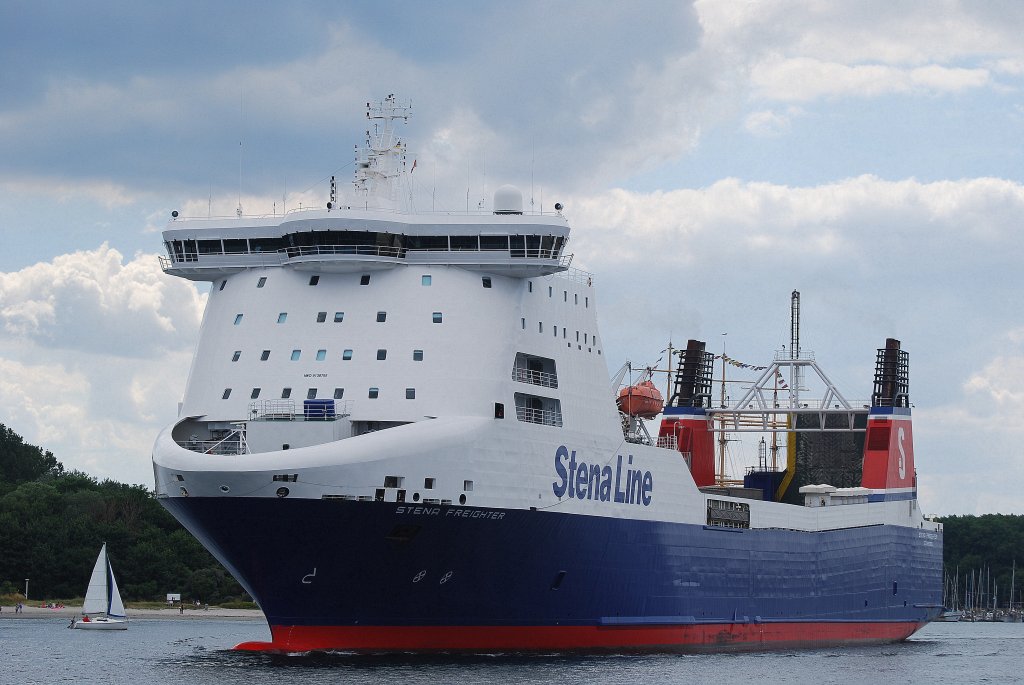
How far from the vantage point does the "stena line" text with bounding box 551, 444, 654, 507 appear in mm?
41625

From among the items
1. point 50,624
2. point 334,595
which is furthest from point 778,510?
point 50,624

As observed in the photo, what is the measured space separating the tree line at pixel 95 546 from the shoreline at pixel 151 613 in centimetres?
194

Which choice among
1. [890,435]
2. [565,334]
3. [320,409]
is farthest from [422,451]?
[890,435]

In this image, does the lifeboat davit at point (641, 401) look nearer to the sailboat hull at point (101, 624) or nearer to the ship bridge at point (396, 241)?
the ship bridge at point (396, 241)

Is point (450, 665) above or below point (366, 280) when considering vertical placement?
below

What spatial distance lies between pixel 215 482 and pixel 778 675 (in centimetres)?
1686

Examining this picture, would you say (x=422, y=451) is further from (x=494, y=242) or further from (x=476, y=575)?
(x=494, y=242)

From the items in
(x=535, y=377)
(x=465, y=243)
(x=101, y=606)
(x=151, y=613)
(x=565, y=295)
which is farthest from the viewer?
(x=151, y=613)

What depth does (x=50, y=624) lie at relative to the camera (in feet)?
240

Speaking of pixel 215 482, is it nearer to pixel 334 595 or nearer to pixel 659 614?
pixel 334 595

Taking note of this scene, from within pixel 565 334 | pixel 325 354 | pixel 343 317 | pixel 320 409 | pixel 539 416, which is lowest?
pixel 320 409

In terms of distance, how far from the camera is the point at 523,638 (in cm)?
4084

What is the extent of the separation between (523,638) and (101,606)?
33.9m

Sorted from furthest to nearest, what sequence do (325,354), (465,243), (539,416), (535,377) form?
(535,377), (539,416), (465,243), (325,354)
